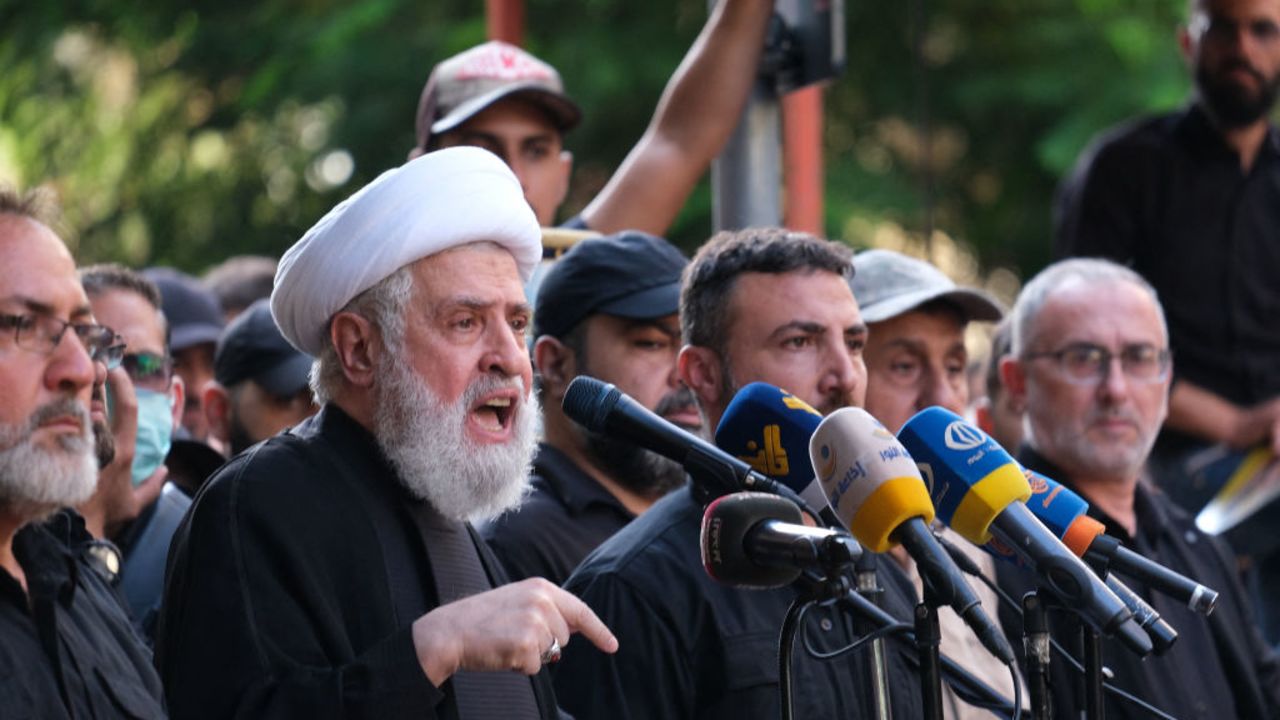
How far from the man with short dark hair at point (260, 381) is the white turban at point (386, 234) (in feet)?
7.95

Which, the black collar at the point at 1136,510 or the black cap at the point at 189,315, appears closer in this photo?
the black collar at the point at 1136,510

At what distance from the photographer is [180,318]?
736cm

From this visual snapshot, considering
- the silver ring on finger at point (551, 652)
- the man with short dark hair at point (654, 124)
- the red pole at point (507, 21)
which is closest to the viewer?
the silver ring on finger at point (551, 652)

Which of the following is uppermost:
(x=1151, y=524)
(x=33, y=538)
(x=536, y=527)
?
(x=33, y=538)

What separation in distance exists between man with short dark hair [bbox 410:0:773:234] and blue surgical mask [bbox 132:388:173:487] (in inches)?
45.8

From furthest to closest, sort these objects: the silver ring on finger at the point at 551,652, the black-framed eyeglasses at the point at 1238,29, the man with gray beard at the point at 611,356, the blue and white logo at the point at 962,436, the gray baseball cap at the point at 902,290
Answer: the black-framed eyeglasses at the point at 1238,29
the gray baseball cap at the point at 902,290
the man with gray beard at the point at 611,356
the blue and white logo at the point at 962,436
the silver ring on finger at the point at 551,652

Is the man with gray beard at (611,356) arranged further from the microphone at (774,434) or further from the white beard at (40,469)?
the microphone at (774,434)

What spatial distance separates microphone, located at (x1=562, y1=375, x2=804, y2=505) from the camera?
3.45 m

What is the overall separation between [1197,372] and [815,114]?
230cm

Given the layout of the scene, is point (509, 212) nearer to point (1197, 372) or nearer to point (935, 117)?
point (1197, 372)

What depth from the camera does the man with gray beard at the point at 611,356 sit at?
18.1 ft

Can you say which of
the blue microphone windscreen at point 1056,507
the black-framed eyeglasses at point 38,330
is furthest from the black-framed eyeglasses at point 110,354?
the blue microphone windscreen at point 1056,507

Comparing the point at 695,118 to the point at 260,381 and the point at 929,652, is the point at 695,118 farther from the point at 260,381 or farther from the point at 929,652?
the point at 929,652

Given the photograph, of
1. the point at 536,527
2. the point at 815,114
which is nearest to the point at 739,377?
the point at 536,527
